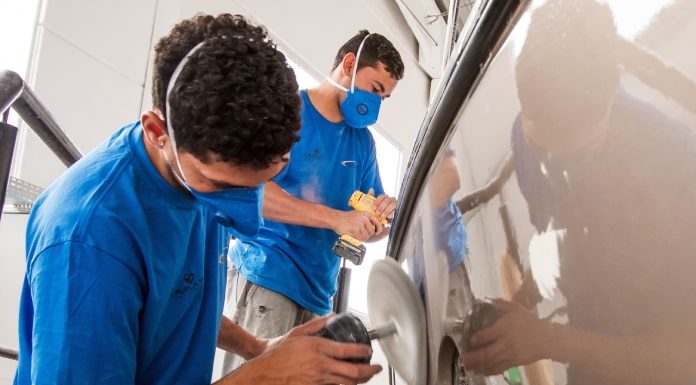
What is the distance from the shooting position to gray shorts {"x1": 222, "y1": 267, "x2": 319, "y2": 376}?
1514mm

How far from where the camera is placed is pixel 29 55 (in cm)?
201

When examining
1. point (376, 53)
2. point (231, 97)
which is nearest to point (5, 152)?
point (231, 97)

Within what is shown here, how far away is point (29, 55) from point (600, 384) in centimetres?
209

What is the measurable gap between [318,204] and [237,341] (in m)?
0.47

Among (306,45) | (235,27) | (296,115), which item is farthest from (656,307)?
(306,45)

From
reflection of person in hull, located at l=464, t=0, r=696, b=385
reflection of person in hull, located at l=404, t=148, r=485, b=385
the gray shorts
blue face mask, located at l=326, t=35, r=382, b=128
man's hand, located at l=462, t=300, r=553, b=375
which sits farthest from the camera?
blue face mask, located at l=326, t=35, r=382, b=128

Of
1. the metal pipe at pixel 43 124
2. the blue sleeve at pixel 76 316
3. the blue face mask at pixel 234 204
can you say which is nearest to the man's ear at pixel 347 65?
the metal pipe at pixel 43 124

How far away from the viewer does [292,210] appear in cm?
153

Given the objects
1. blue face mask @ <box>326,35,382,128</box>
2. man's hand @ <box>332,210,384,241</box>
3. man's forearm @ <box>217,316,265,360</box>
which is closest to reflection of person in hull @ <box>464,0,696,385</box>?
man's forearm @ <box>217,316,265,360</box>

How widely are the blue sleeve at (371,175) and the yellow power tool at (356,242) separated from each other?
0.17 meters

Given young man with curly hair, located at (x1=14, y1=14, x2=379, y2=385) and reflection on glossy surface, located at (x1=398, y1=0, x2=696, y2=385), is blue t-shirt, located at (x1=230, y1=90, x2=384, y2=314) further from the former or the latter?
reflection on glossy surface, located at (x1=398, y1=0, x2=696, y2=385)

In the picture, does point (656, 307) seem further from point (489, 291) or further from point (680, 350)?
point (489, 291)

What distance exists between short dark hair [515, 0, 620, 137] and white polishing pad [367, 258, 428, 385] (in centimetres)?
40

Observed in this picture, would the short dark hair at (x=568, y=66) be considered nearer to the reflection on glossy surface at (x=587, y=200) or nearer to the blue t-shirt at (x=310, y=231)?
the reflection on glossy surface at (x=587, y=200)
